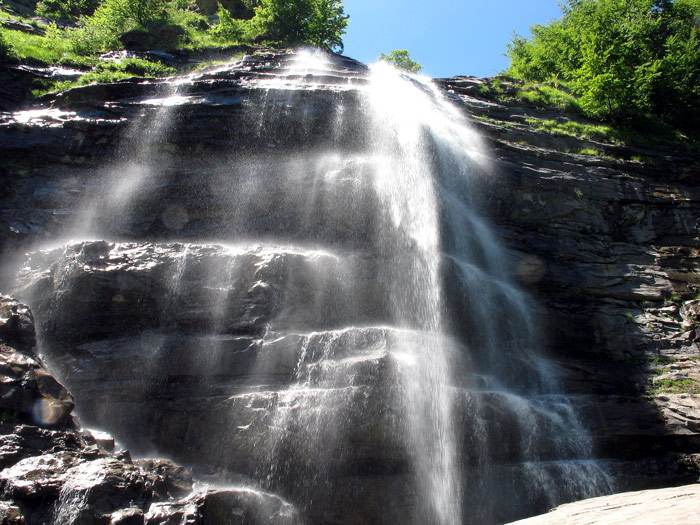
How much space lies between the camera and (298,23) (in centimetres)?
2602

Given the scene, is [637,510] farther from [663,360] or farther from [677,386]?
[663,360]

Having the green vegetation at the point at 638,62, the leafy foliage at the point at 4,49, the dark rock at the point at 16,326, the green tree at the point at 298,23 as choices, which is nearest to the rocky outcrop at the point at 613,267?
the green vegetation at the point at 638,62

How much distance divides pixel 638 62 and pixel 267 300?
19895mm

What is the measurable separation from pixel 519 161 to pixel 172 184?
1154 cm

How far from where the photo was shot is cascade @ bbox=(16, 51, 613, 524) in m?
7.73

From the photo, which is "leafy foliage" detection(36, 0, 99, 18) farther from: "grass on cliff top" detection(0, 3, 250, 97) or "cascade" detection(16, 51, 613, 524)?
"cascade" detection(16, 51, 613, 524)

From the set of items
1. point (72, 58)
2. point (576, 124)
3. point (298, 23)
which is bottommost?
point (576, 124)

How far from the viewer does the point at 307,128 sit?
46.1 ft

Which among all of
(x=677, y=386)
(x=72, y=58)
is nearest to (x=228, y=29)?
(x=72, y=58)

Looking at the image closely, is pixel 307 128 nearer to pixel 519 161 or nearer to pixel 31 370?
pixel 519 161

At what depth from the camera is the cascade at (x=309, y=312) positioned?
7734 millimetres

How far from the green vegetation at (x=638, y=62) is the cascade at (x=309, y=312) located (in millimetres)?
7547

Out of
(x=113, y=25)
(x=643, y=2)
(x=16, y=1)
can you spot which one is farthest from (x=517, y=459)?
(x=16, y=1)

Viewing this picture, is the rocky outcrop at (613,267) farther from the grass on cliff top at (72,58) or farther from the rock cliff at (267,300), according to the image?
the grass on cliff top at (72,58)
